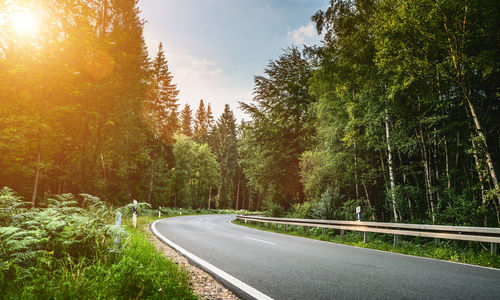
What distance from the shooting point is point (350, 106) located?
12000 millimetres

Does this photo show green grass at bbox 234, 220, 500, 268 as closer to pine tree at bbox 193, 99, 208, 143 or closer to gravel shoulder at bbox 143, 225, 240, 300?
gravel shoulder at bbox 143, 225, 240, 300

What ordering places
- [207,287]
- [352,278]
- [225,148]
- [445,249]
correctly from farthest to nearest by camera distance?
[225,148]
[445,249]
[352,278]
[207,287]

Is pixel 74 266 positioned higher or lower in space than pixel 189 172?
lower

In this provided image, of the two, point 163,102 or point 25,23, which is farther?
point 163,102

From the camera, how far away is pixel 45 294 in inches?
104

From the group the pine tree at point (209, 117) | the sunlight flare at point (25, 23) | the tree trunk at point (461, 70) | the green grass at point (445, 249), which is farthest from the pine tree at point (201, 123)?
the tree trunk at point (461, 70)

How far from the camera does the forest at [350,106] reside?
8227 millimetres

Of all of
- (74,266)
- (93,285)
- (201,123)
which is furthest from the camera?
(201,123)

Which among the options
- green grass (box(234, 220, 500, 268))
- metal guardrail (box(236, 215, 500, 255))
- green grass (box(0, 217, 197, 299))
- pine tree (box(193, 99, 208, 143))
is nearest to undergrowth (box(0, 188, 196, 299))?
green grass (box(0, 217, 197, 299))

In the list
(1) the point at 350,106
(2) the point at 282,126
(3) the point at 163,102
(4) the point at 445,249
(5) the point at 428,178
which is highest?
(3) the point at 163,102

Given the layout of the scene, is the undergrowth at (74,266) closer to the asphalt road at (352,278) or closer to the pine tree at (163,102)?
the asphalt road at (352,278)

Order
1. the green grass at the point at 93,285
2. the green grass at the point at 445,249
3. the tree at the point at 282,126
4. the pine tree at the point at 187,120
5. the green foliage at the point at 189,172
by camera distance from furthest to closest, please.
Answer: the pine tree at the point at 187,120 → the green foliage at the point at 189,172 → the tree at the point at 282,126 → the green grass at the point at 445,249 → the green grass at the point at 93,285

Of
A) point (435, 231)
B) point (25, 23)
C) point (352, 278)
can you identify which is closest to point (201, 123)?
point (25, 23)

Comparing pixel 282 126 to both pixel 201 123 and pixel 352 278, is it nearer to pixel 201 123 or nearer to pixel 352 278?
pixel 352 278
